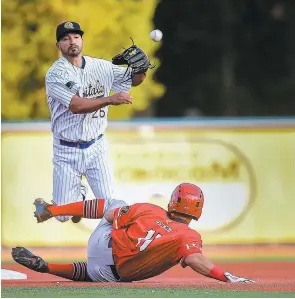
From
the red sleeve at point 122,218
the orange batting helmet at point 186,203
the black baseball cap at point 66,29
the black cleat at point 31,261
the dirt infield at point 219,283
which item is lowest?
the dirt infield at point 219,283

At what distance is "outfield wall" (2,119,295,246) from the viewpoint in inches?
454

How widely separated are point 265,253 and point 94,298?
14.3 feet

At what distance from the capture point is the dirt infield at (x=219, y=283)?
25.8 ft

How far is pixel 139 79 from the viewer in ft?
28.2

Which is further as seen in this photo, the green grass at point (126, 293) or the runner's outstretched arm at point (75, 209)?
the runner's outstretched arm at point (75, 209)

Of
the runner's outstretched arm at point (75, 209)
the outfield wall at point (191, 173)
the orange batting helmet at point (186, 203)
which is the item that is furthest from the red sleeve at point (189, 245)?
the outfield wall at point (191, 173)

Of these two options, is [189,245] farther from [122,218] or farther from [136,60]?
[136,60]

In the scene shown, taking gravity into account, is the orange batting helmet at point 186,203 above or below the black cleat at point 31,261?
above

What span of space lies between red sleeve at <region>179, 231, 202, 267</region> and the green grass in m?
0.24

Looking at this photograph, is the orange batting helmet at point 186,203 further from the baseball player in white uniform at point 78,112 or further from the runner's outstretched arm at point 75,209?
the baseball player in white uniform at point 78,112

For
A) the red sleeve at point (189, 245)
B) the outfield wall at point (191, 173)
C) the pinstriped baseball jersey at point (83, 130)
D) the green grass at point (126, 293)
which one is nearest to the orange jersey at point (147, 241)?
the red sleeve at point (189, 245)

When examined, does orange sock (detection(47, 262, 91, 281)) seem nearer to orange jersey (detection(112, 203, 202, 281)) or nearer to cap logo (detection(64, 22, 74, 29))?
orange jersey (detection(112, 203, 202, 281))

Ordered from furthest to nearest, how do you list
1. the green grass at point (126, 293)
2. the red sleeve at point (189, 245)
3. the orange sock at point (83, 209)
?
the orange sock at point (83, 209), the red sleeve at point (189, 245), the green grass at point (126, 293)

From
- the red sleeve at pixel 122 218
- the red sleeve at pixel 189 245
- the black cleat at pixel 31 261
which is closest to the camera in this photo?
the red sleeve at pixel 189 245
